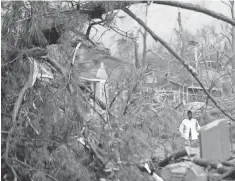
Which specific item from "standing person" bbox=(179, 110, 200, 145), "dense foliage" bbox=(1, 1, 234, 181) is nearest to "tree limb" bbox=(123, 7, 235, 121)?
"dense foliage" bbox=(1, 1, 234, 181)

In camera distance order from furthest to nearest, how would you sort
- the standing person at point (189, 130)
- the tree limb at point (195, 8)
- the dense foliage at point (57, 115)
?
the standing person at point (189, 130) → the tree limb at point (195, 8) → the dense foliage at point (57, 115)

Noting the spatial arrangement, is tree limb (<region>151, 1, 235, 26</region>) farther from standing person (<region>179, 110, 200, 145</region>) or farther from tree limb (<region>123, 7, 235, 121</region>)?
standing person (<region>179, 110, 200, 145</region>)

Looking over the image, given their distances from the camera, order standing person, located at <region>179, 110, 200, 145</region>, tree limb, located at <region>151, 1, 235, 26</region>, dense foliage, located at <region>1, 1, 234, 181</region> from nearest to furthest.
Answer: dense foliage, located at <region>1, 1, 234, 181</region>
tree limb, located at <region>151, 1, 235, 26</region>
standing person, located at <region>179, 110, 200, 145</region>

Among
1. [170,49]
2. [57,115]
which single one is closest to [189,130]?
[170,49]

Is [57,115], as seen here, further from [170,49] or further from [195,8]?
[195,8]

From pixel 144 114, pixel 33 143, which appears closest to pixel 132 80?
pixel 144 114

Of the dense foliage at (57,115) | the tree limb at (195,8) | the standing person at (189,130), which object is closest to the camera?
the dense foliage at (57,115)

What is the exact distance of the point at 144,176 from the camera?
10.0 feet

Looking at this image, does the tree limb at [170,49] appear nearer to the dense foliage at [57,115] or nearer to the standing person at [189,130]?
the dense foliage at [57,115]

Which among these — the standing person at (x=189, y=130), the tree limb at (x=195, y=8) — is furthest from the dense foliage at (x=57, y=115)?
the standing person at (x=189, y=130)

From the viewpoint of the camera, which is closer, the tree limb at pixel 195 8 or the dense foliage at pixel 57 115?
the dense foliage at pixel 57 115

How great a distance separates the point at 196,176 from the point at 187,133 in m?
1.66

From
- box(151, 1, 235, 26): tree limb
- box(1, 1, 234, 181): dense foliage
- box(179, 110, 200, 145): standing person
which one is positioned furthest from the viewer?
box(179, 110, 200, 145): standing person

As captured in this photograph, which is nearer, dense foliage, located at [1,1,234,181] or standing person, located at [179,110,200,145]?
dense foliage, located at [1,1,234,181]
